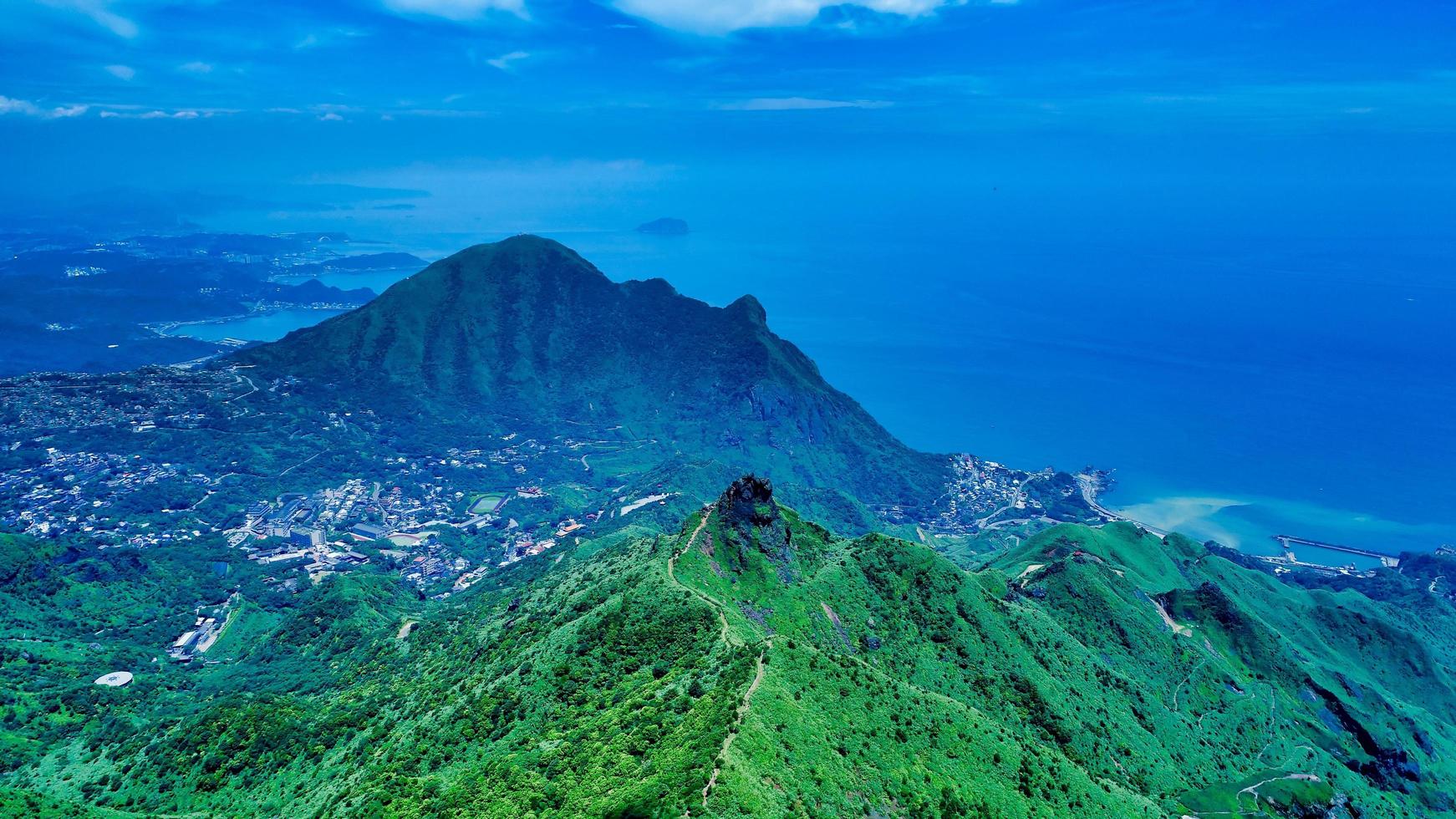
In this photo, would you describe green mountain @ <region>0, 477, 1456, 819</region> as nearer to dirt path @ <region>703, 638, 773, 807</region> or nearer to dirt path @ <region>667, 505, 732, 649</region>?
dirt path @ <region>703, 638, 773, 807</region>

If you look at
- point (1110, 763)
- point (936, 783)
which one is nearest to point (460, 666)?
point (936, 783)

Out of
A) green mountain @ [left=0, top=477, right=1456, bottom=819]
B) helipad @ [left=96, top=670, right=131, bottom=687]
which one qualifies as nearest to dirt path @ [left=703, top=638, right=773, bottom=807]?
green mountain @ [left=0, top=477, right=1456, bottom=819]

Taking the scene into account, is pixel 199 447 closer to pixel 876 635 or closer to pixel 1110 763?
pixel 876 635

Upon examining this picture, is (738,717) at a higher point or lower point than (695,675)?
higher

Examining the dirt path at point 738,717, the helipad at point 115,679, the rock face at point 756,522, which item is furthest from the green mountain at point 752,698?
the helipad at point 115,679

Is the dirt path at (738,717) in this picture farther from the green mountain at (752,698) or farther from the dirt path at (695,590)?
the dirt path at (695,590)

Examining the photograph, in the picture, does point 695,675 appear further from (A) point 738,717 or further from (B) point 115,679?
(B) point 115,679

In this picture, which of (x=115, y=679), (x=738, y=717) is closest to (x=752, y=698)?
(x=738, y=717)
